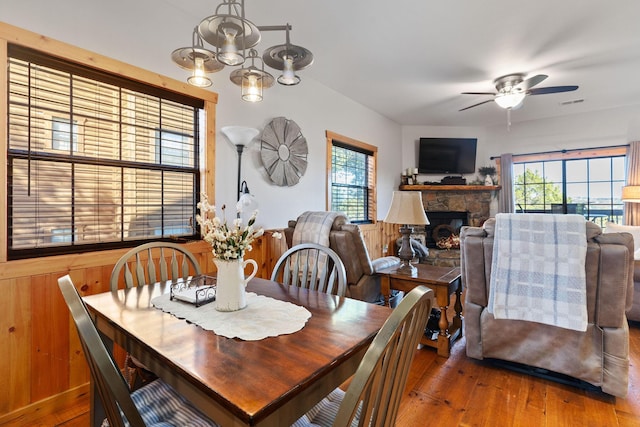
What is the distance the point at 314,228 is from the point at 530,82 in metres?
2.84

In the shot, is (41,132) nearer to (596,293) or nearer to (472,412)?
(472,412)

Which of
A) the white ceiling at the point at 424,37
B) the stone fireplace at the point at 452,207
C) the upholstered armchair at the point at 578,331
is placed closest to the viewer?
the upholstered armchair at the point at 578,331

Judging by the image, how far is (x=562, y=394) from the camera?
2.02m

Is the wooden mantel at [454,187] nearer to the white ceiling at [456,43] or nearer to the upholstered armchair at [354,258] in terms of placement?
the white ceiling at [456,43]

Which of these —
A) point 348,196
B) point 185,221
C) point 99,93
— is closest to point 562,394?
point 185,221

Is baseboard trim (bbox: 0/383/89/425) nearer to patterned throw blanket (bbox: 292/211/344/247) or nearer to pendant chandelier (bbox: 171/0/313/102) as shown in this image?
patterned throw blanket (bbox: 292/211/344/247)

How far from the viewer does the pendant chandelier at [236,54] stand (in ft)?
4.51

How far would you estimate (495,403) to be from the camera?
194cm

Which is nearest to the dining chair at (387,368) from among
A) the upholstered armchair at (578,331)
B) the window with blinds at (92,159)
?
the upholstered armchair at (578,331)

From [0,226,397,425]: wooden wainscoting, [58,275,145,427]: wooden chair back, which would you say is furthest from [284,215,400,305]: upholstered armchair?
[58,275,145,427]: wooden chair back

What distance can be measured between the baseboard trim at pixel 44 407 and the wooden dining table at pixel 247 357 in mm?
1000

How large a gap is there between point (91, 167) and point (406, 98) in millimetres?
3967

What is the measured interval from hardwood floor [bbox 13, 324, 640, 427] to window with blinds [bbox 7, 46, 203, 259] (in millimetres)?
1114

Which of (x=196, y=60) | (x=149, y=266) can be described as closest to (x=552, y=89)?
(x=196, y=60)
